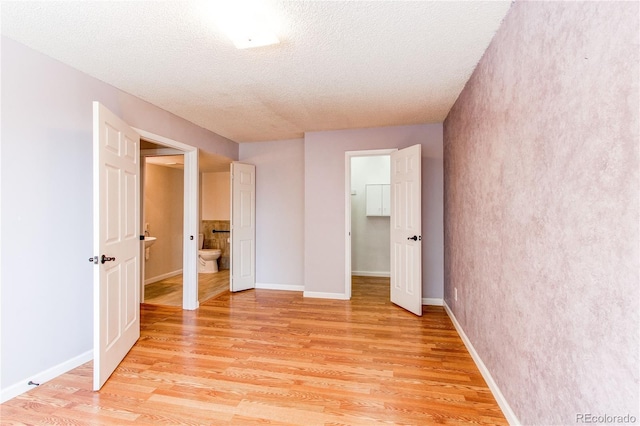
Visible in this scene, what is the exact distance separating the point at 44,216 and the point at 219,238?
4.23 metres

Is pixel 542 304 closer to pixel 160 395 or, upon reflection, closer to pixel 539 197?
pixel 539 197

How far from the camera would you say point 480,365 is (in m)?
2.17

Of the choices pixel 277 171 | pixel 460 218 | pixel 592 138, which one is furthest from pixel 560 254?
pixel 277 171

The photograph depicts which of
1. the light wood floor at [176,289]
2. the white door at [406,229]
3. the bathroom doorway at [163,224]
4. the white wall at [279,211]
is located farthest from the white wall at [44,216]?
the white door at [406,229]

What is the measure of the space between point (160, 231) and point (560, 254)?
18.5 ft

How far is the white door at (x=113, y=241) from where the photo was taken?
6.61ft

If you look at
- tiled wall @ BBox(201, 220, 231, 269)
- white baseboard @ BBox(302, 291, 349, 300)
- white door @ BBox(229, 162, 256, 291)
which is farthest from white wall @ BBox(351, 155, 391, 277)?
tiled wall @ BBox(201, 220, 231, 269)

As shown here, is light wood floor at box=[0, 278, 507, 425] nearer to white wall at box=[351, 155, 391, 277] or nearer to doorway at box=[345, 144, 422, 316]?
doorway at box=[345, 144, 422, 316]

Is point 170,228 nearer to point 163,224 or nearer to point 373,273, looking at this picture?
point 163,224

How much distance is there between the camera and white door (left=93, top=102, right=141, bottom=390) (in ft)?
6.61

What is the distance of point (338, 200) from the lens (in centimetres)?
411

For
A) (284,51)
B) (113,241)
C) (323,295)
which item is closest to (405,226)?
(323,295)

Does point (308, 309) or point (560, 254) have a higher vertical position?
point (560, 254)

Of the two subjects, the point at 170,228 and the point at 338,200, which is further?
the point at 170,228
